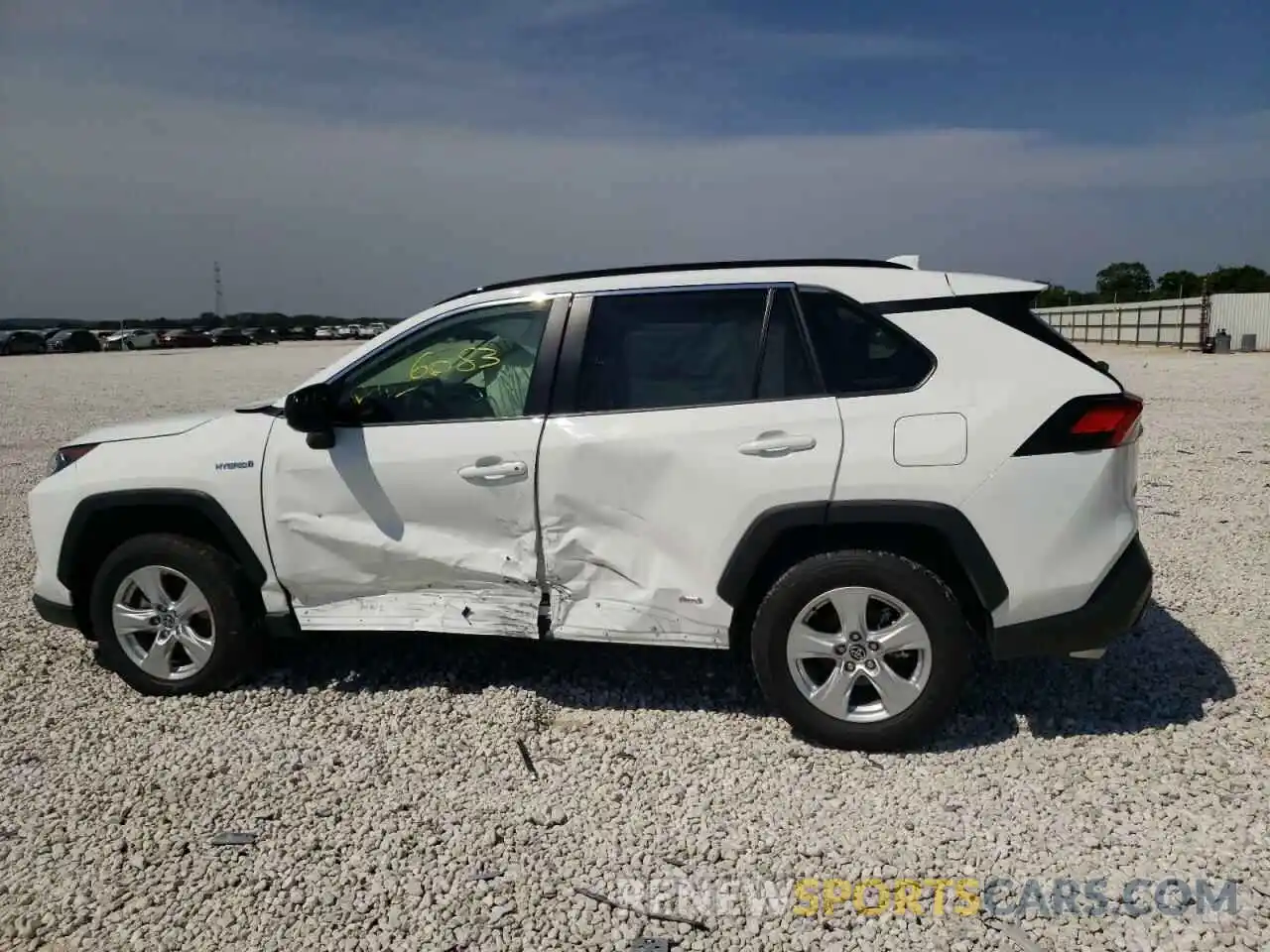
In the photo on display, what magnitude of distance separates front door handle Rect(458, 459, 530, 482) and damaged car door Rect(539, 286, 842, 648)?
0.34 feet

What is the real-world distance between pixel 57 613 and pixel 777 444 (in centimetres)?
335

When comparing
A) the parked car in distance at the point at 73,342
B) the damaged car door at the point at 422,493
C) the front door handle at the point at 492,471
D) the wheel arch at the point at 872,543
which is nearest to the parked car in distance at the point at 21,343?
the parked car in distance at the point at 73,342

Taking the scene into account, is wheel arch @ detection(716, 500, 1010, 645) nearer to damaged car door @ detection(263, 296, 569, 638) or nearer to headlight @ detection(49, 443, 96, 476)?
damaged car door @ detection(263, 296, 569, 638)

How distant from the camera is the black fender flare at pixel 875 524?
3.45m

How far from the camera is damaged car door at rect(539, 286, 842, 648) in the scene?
3580 millimetres

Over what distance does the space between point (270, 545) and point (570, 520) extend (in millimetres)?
1344

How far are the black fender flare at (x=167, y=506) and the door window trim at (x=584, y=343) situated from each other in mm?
1501

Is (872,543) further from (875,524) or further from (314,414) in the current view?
(314,414)

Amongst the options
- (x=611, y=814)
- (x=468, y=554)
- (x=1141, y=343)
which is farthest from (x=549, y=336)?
(x=1141, y=343)

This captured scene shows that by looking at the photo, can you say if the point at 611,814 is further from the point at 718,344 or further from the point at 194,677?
the point at 194,677

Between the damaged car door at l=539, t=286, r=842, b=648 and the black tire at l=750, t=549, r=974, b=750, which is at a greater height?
the damaged car door at l=539, t=286, r=842, b=648

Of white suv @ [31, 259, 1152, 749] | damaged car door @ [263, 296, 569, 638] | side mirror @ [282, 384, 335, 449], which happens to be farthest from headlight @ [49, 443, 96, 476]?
side mirror @ [282, 384, 335, 449]

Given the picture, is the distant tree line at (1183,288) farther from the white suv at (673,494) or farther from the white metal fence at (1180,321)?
the white suv at (673,494)

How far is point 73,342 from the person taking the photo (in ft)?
169
